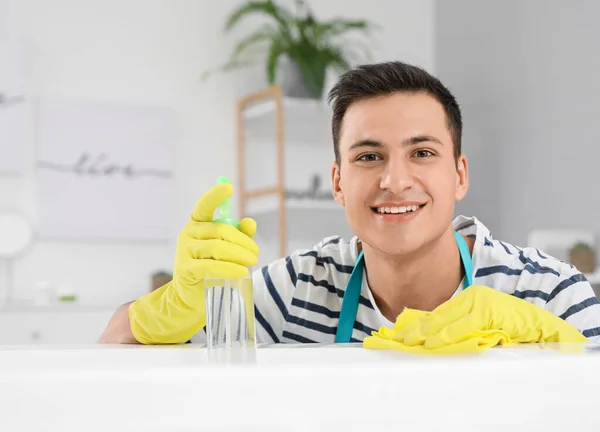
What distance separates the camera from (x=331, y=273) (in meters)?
1.65

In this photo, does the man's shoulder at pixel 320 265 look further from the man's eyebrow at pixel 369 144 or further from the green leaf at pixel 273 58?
the green leaf at pixel 273 58

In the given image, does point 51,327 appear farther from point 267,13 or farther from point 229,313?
point 229,313

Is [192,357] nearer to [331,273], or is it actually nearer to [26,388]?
[26,388]

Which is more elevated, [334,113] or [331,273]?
[334,113]

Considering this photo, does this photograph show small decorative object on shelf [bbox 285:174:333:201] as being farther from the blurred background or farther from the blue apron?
the blue apron

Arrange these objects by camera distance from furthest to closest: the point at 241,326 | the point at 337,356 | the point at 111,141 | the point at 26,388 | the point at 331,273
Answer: the point at 111,141 → the point at 331,273 → the point at 241,326 → the point at 337,356 → the point at 26,388

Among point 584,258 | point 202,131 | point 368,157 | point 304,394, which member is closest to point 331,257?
point 368,157

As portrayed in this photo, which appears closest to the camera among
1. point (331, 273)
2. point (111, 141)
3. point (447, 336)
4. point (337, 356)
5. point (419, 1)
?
point (337, 356)

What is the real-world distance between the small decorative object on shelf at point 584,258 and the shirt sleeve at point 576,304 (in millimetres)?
1597

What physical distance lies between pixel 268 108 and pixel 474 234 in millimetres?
2136

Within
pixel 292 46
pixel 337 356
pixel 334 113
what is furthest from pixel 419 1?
pixel 337 356

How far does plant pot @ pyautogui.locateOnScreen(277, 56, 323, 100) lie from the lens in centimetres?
370

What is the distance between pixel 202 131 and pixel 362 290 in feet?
7.92

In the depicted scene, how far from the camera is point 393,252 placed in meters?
1.47
